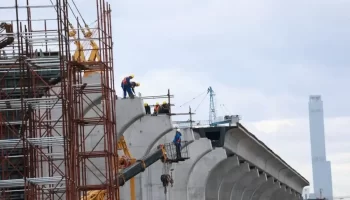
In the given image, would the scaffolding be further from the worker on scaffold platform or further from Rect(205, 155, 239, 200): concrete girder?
Rect(205, 155, 239, 200): concrete girder

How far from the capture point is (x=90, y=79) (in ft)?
175

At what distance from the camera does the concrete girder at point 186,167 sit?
82250mm

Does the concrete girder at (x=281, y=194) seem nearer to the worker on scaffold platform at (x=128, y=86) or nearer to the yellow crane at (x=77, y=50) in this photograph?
the worker on scaffold platform at (x=128, y=86)

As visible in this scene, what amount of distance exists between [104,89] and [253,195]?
238 ft

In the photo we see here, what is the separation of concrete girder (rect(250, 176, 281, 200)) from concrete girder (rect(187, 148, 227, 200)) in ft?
104

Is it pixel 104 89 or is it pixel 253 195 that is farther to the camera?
pixel 253 195

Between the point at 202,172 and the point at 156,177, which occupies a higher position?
the point at 202,172

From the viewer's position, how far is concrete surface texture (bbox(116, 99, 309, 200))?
67.1m

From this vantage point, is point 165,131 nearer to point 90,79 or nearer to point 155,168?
point 155,168

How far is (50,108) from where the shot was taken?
45.8m

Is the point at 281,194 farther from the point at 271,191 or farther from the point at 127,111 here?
the point at 127,111

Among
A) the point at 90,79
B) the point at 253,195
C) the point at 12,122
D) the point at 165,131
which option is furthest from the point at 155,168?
the point at 253,195

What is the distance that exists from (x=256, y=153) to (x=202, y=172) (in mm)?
17499

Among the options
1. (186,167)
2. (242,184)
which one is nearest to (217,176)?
(186,167)
